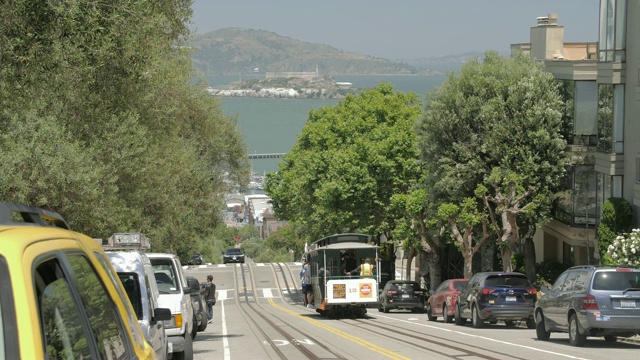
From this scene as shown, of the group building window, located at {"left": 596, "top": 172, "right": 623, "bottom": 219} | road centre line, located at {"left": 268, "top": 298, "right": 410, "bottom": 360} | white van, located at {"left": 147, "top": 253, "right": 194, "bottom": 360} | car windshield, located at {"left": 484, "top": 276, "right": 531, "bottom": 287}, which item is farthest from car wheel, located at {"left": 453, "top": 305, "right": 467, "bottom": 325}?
white van, located at {"left": 147, "top": 253, "right": 194, "bottom": 360}

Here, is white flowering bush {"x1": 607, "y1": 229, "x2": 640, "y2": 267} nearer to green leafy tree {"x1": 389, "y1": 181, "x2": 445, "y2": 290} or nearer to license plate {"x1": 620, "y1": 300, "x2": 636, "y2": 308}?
license plate {"x1": 620, "y1": 300, "x2": 636, "y2": 308}

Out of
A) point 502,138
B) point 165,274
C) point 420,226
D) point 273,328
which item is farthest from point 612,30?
point 165,274

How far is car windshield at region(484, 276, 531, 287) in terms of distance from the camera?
30.6 meters

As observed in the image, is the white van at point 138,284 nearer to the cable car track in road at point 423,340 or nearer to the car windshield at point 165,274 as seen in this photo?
the car windshield at point 165,274

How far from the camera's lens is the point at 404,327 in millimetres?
32062

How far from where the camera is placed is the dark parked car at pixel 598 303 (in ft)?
70.0

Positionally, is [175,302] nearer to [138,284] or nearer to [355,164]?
[138,284]

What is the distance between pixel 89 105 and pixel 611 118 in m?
24.9

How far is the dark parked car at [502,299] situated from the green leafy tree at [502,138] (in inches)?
433

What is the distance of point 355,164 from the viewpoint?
5528 centimetres

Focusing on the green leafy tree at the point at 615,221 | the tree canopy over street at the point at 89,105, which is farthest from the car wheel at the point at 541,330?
the green leafy tree at the point at 615,221

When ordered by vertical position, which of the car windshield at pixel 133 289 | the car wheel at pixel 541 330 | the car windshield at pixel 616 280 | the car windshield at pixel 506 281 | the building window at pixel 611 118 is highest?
the building window at pixel 611 118

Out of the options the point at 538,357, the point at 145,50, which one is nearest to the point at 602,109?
the point at 538,357

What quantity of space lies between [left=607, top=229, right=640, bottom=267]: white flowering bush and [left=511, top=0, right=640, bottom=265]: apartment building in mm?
4513
